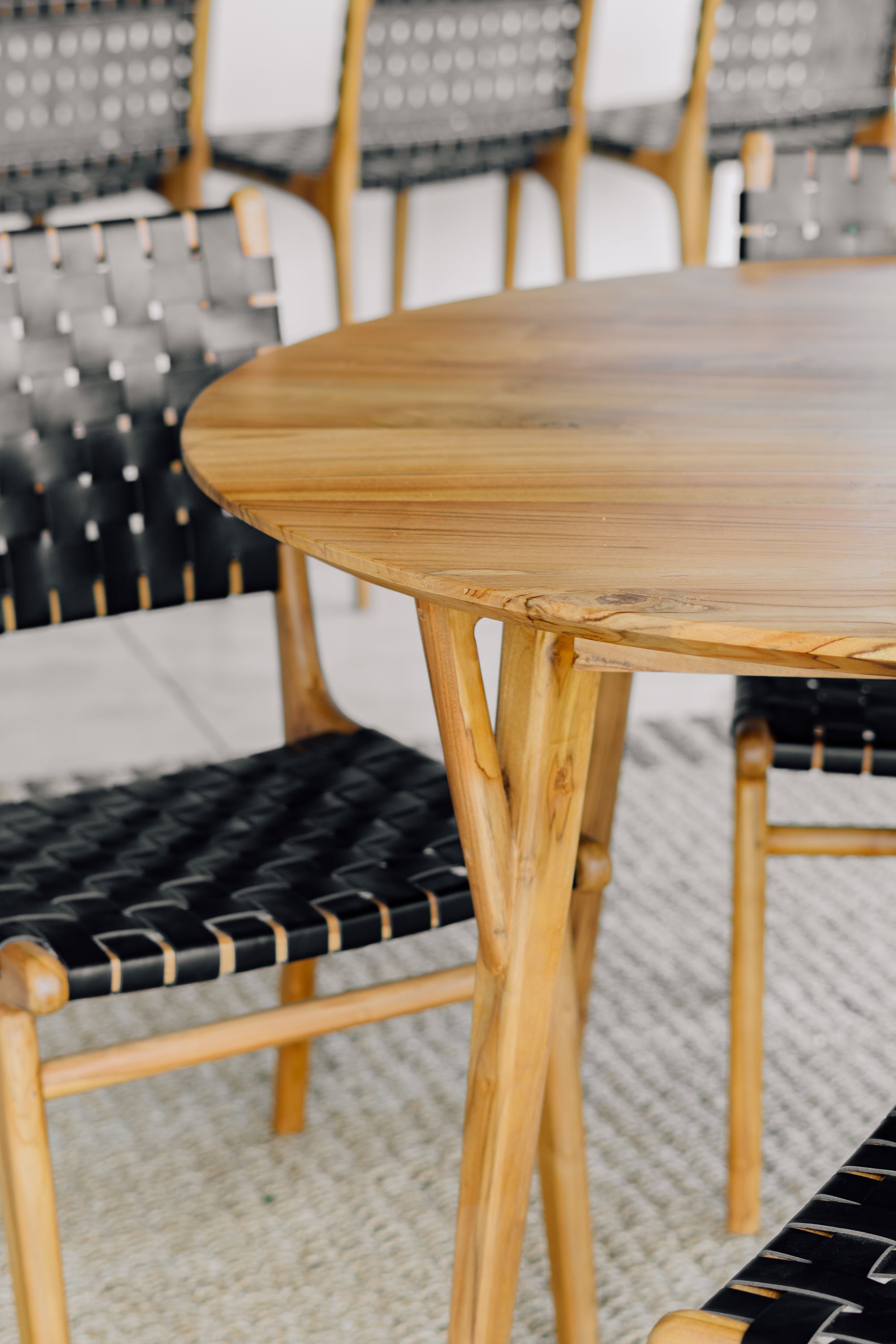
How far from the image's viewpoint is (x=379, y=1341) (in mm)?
1271

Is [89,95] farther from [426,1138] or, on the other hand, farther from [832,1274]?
[832,1274]

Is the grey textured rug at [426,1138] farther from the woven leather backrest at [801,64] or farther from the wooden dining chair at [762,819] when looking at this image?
the woven leather backrest at [801,64]

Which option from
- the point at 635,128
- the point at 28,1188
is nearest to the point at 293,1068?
the point at 28,1188

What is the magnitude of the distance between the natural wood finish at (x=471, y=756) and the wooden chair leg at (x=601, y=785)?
1.27 ft

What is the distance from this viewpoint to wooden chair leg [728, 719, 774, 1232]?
52.1 inches

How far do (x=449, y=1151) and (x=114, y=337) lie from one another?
810mm

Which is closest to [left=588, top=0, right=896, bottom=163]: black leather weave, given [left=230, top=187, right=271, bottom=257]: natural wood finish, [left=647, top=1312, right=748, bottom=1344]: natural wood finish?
[left=230, top=187, right=271, bottom=257]: natural wood finish

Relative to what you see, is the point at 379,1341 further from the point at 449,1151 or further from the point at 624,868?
the point at 624,868

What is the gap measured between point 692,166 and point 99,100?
1.02m

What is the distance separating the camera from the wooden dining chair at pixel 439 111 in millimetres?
2547

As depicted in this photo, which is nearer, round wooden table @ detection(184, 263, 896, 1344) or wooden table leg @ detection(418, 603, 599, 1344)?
round wooden table @ detection(184, 263, 896, 1344)

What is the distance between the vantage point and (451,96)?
2.67 metres

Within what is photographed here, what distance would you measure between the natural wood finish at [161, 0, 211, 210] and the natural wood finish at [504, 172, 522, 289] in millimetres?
727

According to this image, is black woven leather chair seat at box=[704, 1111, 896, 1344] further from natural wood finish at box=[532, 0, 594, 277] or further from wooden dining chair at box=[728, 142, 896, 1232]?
natural wood finish at box=[532, 0, 594, 277]
